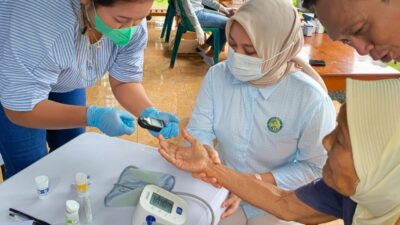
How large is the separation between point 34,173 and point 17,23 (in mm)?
459

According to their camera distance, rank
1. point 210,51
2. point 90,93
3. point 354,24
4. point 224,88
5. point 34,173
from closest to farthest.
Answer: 1. point 354,24
2. point 34,173
3. point 224,88
4. point 90,93
5. point 210,51

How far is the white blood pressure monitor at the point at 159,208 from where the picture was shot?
96 centimetres

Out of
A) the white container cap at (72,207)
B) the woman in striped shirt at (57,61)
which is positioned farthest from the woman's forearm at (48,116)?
the white container cap at (72,207)

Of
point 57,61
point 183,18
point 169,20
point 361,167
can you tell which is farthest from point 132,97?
point 169,20

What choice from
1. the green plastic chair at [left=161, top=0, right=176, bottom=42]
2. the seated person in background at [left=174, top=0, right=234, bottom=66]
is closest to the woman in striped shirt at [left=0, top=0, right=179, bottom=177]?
the seated person in background at [left=174, top=0, right=234, bottom=66]

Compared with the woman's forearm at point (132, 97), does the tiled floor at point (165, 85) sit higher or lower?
lower

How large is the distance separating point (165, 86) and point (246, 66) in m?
2.54

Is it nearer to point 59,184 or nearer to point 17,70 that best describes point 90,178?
point 59,184

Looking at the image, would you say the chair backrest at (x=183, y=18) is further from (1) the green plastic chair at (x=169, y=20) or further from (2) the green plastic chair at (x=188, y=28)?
(1) the green plastic chair at (x=169, y=20)

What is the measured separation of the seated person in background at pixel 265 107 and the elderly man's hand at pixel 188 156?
0.17 meters

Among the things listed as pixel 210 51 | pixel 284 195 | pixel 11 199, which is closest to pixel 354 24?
pixel 284 195

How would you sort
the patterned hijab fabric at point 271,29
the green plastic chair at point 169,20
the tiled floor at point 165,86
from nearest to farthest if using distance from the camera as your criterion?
the patterned hijab fabric at point 271,29, the tiled floor at point 165,86, the green plastic chair at point 169,20

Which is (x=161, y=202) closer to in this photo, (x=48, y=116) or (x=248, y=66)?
(x=48, y=116)

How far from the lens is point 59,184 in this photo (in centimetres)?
112
